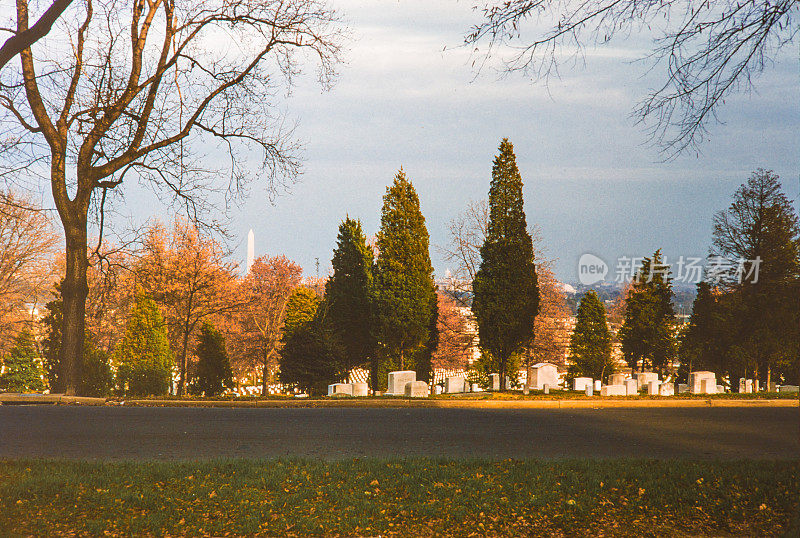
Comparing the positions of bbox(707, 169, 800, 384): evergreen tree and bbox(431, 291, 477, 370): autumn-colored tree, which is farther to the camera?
bbox(431, 291, 477, 370): autumn-colored tree

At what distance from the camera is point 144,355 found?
97.3 ft

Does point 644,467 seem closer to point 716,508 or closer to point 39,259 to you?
point 716,508

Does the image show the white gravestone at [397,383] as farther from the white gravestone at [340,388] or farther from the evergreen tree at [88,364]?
the evergreen tree at [88,364]

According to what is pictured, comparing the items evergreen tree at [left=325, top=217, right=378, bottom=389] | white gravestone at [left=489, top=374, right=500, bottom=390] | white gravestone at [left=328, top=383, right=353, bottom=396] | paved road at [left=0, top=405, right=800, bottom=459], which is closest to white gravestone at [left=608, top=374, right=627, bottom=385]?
white gravestone at [left=489, top=374, right=500, bottom=390]

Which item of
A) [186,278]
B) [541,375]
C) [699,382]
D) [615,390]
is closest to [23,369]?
[186,278]

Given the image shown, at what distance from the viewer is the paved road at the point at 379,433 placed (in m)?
9.22

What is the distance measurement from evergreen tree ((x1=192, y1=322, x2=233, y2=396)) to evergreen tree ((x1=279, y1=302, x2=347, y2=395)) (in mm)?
4043

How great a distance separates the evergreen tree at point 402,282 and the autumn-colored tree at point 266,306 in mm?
15992

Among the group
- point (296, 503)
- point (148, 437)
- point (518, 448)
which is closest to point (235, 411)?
point (148, 437)

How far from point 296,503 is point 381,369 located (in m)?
22.7

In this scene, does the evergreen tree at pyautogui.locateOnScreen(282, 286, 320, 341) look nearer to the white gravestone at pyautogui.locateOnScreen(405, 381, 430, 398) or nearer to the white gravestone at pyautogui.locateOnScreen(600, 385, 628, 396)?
the white gravestone at pyautogui.locateOnScreen(405, 381, 430, 398)

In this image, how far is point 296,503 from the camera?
6230 millimetres

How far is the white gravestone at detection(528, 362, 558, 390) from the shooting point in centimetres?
2753

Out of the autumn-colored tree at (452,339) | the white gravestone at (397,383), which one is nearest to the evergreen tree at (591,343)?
the autumn-colored tree at (452,339)
